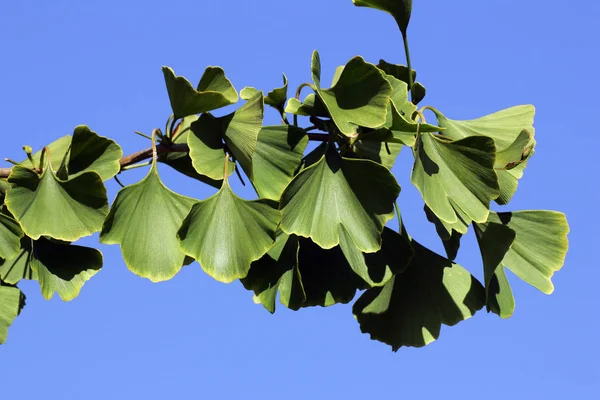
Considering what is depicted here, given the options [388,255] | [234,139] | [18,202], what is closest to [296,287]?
[388,255]

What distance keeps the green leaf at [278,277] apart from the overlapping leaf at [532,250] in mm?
601

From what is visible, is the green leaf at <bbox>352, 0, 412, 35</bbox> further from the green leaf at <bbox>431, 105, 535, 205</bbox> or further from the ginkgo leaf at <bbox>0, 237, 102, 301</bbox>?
the ginkgo leaf at <bbox>0, 237, 102, 301</bbox>

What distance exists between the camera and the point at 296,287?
2.34 meters

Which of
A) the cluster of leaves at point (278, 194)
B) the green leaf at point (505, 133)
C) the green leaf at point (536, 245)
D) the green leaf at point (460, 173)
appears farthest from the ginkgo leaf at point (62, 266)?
the green leaf at point (536, 245)

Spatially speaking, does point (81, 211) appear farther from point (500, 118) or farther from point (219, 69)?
point (500, 118)

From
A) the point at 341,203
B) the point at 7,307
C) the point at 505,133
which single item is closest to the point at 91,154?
the point at 7,307

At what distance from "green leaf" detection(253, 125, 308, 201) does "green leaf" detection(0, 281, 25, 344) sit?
0.85 metres

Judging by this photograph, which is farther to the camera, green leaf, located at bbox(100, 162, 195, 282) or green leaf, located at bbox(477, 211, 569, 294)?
green leaf, located at bbox(477, 211, 569, 294)

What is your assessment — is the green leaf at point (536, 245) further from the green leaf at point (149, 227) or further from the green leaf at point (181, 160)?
the green leaf at point (149, 227)

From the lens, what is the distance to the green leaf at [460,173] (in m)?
2.27

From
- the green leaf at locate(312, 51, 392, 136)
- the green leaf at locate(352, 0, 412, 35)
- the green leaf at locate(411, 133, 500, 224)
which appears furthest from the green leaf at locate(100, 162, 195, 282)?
the green leaf at locate(352, 0, 412, 35)

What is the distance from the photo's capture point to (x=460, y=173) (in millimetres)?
2311

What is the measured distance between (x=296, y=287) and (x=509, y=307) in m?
0.67

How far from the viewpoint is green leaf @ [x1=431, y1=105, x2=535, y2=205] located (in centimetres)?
237
